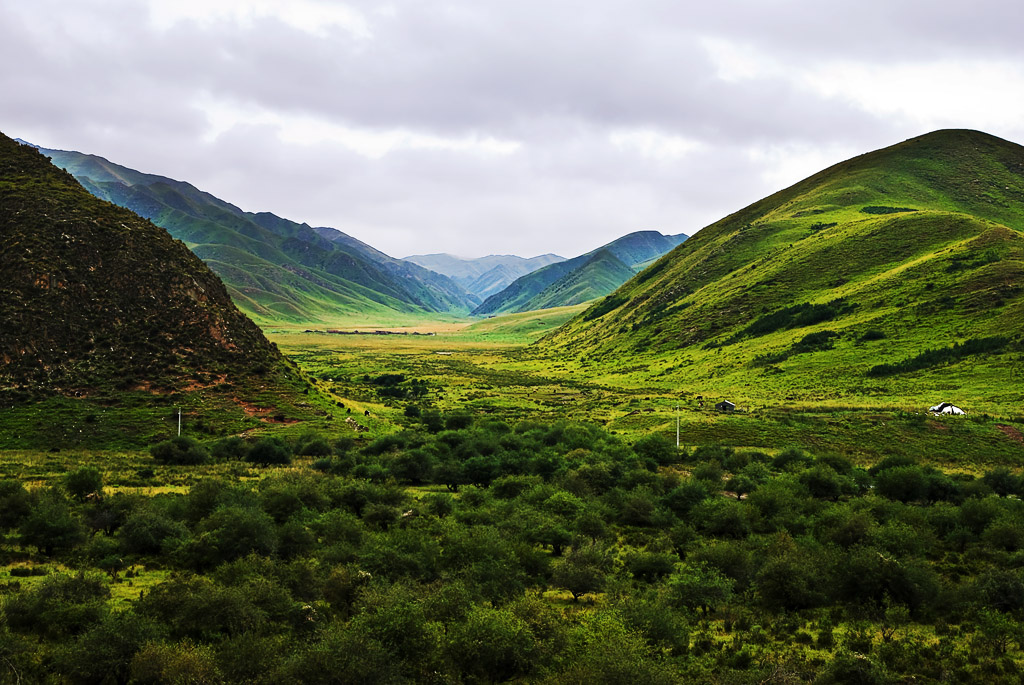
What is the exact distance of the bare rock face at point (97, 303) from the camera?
66625 mm

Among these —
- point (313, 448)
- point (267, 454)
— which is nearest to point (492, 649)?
point (267, 454)

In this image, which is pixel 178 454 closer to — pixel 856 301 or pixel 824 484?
pixel 824 484

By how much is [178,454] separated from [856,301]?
356 feet

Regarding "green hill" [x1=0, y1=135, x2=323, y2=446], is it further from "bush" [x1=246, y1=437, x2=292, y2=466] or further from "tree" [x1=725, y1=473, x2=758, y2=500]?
"tree" [x1=725, y1=473, x2=758, y2=500]

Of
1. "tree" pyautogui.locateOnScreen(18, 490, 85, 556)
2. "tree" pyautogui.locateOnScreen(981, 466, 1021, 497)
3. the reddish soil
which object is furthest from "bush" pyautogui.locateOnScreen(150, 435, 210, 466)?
"tree" pyautogui.locateOnScreen(981, 466, 1021, 497)

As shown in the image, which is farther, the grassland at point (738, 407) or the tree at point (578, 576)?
the grassland at point (738, 407)

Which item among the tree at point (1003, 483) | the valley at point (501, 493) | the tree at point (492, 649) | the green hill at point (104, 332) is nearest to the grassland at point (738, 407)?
the valley at point (501, 493)

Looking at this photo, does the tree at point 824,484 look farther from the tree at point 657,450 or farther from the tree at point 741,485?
the tree at point 657,450

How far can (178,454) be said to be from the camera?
56.4 m

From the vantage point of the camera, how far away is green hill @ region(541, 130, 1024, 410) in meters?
86.5

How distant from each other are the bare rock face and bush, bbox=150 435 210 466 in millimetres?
14086

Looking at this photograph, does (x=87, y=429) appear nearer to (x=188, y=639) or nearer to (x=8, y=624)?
(x=8, y=624)

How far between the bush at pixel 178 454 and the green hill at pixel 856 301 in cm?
6859

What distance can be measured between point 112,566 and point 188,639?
13.1 metres
